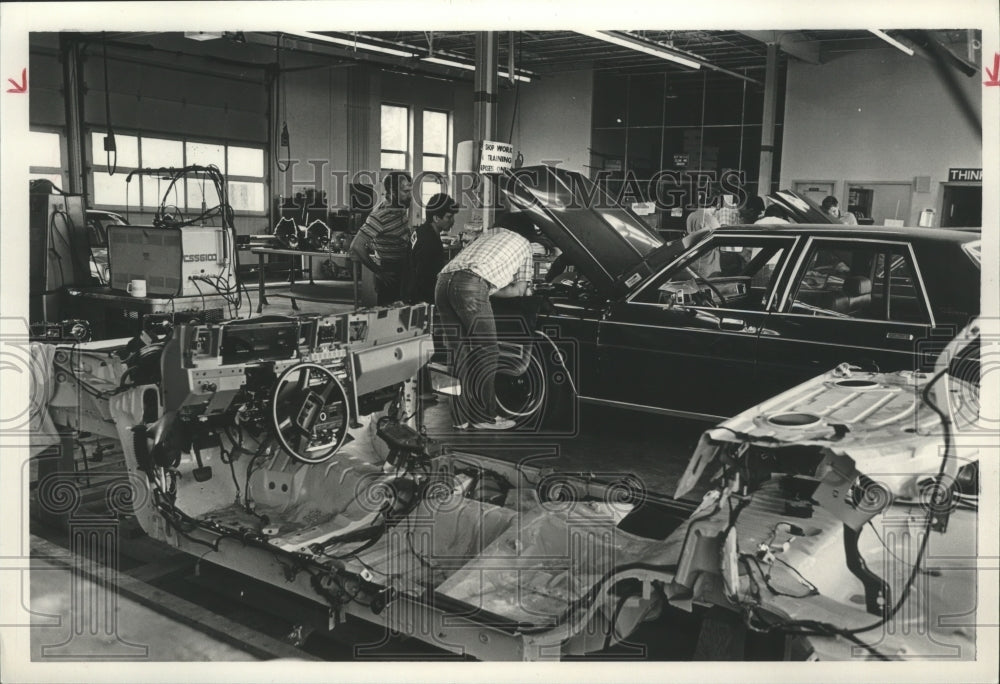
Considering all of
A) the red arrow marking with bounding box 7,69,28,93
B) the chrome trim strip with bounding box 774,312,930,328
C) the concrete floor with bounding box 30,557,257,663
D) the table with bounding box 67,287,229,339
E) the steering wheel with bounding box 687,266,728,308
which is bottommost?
the concrete floor with bounding box 30,557,257,663

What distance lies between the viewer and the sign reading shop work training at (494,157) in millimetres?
5721

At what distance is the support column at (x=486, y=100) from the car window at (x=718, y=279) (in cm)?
190

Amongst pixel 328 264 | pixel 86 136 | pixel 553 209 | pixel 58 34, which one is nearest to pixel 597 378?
pixel 553 209

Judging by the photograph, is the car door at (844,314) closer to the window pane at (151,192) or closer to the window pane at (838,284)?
the window pane at (838,284)

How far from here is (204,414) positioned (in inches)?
127

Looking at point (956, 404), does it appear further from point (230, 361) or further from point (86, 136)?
point (86, 136)

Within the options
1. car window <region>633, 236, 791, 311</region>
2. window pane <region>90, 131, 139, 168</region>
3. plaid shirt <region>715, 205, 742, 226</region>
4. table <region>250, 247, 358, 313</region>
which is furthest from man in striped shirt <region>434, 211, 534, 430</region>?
window pane <region>90, 131, 139, 168</region>

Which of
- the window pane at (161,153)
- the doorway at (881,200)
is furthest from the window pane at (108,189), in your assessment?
the doorway at (881,200)

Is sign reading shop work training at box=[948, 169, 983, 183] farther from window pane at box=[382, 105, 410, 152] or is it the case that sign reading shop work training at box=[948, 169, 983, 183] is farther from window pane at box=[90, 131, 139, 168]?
window pane at box=[90, 131, 139, 168]

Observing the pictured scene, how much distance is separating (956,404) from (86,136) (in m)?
12.3

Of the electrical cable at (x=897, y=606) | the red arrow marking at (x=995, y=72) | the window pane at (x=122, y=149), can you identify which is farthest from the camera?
the window pane at (x=122, y=149)

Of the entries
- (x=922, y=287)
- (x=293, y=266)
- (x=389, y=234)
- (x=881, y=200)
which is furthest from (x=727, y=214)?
(x=293, y=266)

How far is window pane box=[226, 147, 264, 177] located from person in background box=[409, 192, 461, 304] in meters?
8.87

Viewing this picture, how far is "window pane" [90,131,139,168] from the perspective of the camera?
469 inches
